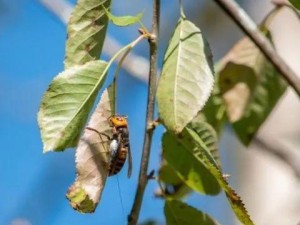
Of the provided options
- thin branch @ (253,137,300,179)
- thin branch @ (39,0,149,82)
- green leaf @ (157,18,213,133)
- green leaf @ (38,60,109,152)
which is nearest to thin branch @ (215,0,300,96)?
green leaf @ (157,18,213,133)

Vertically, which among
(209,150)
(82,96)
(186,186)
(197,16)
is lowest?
(197,16)

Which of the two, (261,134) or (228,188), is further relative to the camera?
(261,134)

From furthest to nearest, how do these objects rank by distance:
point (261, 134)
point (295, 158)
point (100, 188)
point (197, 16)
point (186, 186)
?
1. point (197, 16)
2. point (261, 134)
3. point (295, 158)
4. point (186, 186)
5. point (100, 188)

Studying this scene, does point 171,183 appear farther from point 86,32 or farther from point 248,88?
point 86,32

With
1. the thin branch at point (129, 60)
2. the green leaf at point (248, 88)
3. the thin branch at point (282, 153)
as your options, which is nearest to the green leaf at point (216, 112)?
the green leaf at point (248, 88)

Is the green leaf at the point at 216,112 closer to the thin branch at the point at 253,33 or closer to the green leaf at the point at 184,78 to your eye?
the thin branch at the point at 253,33

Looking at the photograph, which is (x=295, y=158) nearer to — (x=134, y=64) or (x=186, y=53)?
(x=134, y=64)

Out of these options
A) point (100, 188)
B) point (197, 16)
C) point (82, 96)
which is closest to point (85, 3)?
point (82, 96)
